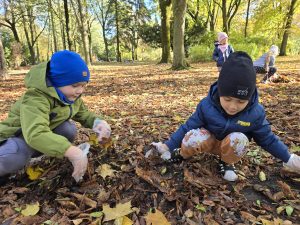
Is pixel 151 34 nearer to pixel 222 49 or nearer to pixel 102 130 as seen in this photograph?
pixel 222 49

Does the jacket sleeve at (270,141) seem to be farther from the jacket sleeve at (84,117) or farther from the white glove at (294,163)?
the jacket sleeve at (84,117)

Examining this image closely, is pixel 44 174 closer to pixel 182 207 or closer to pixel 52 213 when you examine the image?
pixel 52 213

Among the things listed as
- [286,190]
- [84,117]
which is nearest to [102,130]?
[84,117]

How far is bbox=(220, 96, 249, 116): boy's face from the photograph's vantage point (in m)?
2.11

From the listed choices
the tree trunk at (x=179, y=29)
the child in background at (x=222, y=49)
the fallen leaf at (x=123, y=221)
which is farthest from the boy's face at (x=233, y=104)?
the tree trunk at (x=179, y=29)

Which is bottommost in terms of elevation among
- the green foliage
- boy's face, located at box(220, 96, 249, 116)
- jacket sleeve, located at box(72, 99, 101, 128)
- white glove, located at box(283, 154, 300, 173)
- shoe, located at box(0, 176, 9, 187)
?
shoe, located at box(0, 176, 9, 187)

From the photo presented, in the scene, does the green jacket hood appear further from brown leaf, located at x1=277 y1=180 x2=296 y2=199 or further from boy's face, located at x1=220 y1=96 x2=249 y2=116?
brown leaf, located at x1=277 y1=180 x2=296 y2=199

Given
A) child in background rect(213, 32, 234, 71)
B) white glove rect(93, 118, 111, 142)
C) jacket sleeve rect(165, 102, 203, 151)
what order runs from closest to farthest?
jacket sleeve rect(165, 102, 203, 151) → white glove rect(93, 118, 111, 142) → child in background rect(213, 32, 234, 71)

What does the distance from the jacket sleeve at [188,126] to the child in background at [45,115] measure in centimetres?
76

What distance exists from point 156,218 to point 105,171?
76 centimetres

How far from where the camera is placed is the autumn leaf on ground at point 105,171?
245cm

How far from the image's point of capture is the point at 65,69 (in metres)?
2.24

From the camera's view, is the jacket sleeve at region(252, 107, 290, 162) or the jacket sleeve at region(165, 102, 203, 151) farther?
the jacket sleeve at region(165, 102, 203, 151)

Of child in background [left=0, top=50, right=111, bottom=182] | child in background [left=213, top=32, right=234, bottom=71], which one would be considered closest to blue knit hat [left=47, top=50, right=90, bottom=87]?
child in background [left=0, top=50, right=111, bottom=182]
